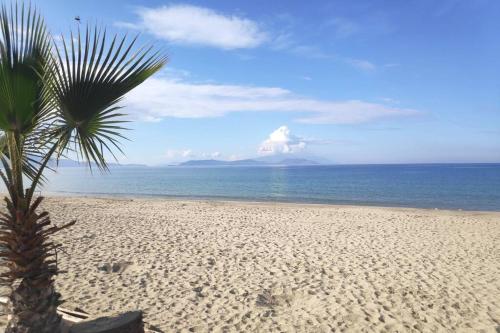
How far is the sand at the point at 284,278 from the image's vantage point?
18.3 ft

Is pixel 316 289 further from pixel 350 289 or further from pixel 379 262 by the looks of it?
pixel 379 262

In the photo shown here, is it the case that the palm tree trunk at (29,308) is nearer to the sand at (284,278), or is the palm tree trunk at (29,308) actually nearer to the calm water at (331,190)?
the calm water at (331,190)

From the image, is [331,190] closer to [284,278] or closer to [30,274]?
[284,278]

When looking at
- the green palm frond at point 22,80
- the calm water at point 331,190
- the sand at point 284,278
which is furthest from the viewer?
the calm water at point 331,190

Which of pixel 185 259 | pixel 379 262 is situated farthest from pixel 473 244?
pixel 185 259

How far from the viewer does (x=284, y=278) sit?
736 cm

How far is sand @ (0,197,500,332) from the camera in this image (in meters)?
5.57

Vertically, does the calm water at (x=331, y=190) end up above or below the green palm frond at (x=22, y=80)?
below

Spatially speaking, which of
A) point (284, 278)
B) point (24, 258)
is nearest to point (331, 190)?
point (284, 278)

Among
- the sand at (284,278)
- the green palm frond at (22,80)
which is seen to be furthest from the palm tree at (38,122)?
the sand at (284,278)

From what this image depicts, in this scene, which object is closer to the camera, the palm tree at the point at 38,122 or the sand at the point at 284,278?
the palm tree at the point at 38,122

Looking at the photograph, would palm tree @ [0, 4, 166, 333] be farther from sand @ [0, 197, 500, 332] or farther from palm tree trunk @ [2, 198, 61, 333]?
sand @ [0, 197, 500, 332]

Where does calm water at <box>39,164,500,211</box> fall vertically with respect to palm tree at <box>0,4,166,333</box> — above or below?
below

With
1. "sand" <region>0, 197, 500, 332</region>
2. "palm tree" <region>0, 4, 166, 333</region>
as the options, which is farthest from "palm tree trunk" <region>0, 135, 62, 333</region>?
"sand" <region>0, 197, 500, 332</region>
